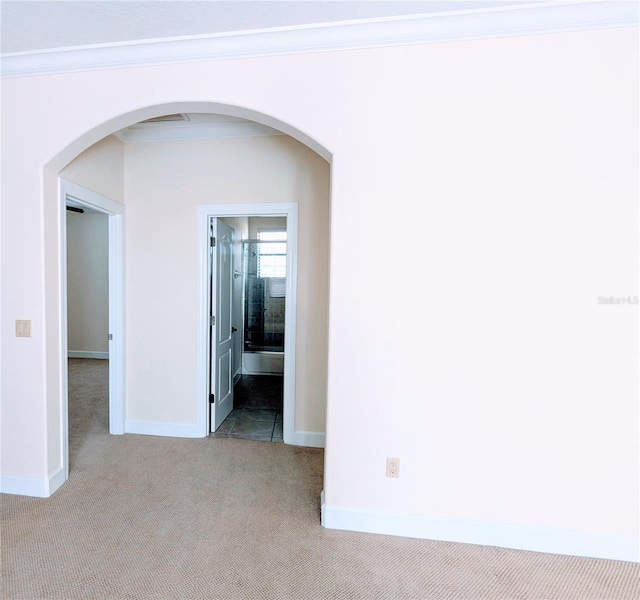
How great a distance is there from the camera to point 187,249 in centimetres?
283

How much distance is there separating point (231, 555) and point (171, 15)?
2645 mm

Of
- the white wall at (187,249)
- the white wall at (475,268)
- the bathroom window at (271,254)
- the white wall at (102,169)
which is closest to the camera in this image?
the white wall at (475,268)

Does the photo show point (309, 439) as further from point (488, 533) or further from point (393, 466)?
point (488, 533)

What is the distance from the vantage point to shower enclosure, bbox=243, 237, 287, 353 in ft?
17.1

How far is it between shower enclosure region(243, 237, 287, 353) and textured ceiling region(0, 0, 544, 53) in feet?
11.5

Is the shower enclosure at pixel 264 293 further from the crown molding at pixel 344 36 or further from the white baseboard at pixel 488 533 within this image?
the white baseboard at pixel 488 533

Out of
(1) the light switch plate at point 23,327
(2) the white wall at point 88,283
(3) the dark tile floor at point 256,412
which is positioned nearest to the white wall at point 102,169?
(1) the light switch plate at point 23,327

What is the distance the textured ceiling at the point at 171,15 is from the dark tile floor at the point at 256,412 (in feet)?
9.47

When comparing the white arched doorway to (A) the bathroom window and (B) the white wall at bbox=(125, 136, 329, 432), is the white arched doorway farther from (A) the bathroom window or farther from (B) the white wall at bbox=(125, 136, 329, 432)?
(A) the bathroom window

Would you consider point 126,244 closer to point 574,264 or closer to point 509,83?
point 509,83

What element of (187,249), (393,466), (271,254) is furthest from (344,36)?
(271,254)

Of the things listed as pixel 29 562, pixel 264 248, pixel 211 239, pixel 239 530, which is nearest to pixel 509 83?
pixel 211 239

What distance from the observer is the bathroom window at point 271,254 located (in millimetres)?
5191

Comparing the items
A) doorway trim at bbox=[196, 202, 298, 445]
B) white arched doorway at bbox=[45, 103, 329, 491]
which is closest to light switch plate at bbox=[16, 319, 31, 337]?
white arched doorway at bbox=[45, 103, 329, 491]
